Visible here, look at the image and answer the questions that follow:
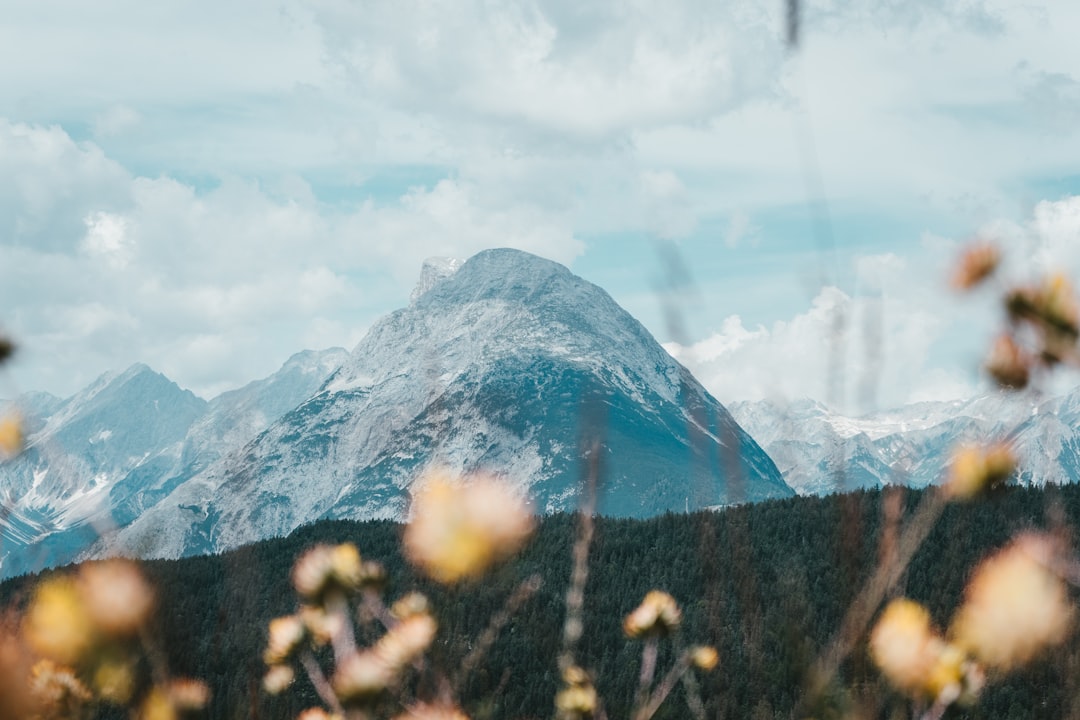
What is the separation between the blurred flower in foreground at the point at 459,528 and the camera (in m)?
2.01

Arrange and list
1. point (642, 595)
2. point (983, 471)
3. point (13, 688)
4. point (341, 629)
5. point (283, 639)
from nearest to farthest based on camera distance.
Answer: point (13, 688)
point (983, 471)
point (341, 629)
point (283, 639)
point (642, 595)

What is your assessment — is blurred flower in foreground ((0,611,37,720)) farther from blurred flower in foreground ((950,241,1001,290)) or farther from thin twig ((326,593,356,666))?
blurred flower in foreground ((950,241,1001,290))

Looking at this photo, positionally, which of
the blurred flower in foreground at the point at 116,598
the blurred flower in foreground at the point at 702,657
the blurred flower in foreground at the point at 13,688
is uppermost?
the blurred flower in foreground at the point at 13,688

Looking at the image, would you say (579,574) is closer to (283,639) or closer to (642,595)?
(283,639)

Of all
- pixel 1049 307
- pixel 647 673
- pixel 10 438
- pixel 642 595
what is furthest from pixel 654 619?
pixel 642 595

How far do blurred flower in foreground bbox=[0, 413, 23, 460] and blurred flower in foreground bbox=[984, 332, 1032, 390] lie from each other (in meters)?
2.02

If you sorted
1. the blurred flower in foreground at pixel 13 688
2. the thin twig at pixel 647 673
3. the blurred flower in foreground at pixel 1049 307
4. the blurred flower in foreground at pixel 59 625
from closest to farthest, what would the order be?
the blurred flower in foreground at pixel 1049 307, the blurred flower in foreground at pixel 13 688, the blurred flower in foreground at pixel 59 625, the thin twig at pixel 647 673

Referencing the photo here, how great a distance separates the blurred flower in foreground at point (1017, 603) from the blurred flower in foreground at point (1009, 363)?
1.07 feet

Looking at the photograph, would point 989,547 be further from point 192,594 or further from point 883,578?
point 883,578

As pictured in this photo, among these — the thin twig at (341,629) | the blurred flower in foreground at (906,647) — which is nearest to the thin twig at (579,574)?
the thin twig at (341,629)

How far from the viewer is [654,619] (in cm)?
237

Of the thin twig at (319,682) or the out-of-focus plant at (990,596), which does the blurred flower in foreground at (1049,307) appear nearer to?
the out-of-focus plant at (990,596)

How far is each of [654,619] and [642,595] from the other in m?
34.3

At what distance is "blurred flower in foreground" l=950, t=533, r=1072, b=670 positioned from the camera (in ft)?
5.36
